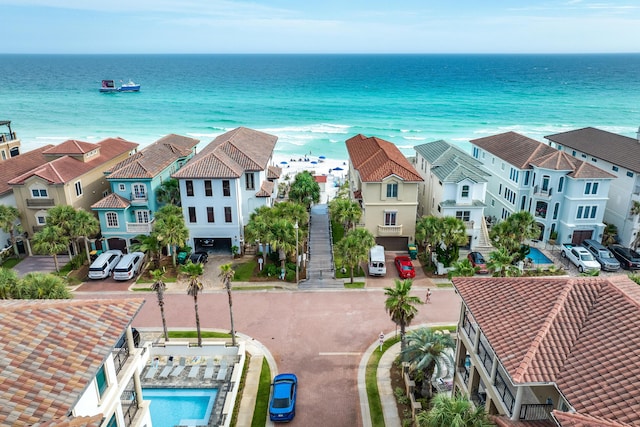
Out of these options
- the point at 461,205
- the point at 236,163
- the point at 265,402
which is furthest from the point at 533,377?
the point at 236,163

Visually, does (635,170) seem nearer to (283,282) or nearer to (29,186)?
(283,282)

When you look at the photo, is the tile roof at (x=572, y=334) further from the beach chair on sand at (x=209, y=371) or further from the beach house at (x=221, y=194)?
the beach house at (x=221, y=194)

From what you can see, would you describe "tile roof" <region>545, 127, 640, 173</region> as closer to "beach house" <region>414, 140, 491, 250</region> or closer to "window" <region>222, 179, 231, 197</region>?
"beach house" <region>414, 140, 491, 250</region>

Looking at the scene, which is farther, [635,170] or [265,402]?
[635,170]

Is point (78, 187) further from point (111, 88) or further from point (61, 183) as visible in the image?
point (111, 88)

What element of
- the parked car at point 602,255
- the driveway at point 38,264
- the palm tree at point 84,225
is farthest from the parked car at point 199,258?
the parked car at point 602,255

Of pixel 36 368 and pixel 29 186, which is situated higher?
pixel 29 186

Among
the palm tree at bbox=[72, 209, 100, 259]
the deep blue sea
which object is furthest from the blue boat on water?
the palm tree at bbox=[72, 209, 100, 259]

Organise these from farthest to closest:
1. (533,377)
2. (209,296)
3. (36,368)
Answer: (209,296) → (533,377) → (36,368)
